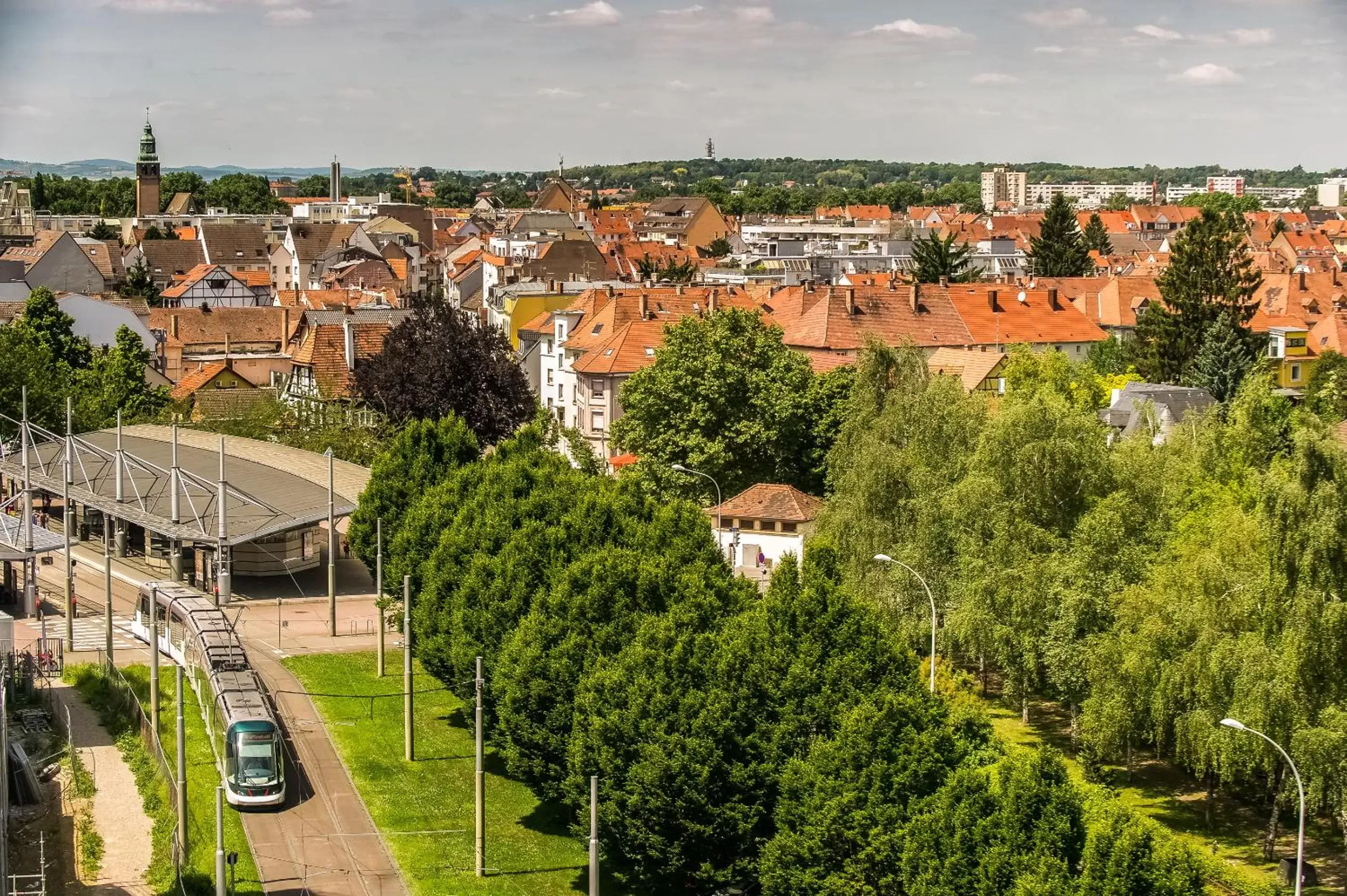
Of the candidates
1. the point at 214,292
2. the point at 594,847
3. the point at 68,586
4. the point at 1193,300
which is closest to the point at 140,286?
the point at 214,292

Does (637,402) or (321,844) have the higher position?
(637,402)

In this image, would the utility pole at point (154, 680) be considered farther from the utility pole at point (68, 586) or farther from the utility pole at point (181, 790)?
the utility pole at point (68, 586)

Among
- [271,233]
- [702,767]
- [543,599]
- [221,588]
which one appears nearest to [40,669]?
[221,588]

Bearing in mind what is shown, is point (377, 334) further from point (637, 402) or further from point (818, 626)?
point (818, 626)

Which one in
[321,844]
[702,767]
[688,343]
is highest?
[688,343]

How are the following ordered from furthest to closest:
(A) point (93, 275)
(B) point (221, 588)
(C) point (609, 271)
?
(C) point (609, 271), (A) point (93, 275), (B) point (221, 588)

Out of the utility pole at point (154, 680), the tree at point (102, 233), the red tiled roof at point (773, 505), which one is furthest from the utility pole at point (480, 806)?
the tree at point (102, 233)

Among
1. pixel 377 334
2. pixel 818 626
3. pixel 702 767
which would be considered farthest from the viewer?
pixel 377 334
